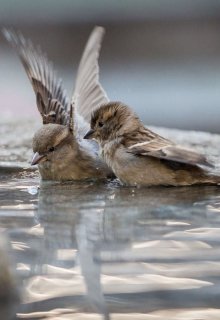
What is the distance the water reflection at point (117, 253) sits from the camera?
3148 mm

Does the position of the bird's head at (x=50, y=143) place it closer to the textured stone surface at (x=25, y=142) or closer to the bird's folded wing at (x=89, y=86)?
the textured stone surface at (x=25, y=142)

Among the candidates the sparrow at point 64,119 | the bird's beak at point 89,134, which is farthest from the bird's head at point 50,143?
the bird's beak at point 89,134

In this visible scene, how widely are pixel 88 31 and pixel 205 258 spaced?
10.1m

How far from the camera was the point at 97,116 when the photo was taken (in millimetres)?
5551

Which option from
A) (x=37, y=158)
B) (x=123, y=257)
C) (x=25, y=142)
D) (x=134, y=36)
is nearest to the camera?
(x=123, y=257)

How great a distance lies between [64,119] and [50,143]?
1.55 ft

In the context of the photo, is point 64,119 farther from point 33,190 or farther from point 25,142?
point 25,142

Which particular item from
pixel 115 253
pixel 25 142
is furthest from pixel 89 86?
pixel 115 253

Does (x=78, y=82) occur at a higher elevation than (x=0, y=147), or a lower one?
higher

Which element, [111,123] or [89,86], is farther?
[89,86]

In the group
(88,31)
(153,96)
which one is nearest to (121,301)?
(153,96)

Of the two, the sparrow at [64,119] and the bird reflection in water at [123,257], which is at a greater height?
the sparrow at [64,119]

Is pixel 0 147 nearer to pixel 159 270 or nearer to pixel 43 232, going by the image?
pixel 43 232

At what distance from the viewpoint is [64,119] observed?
5.95 meters
